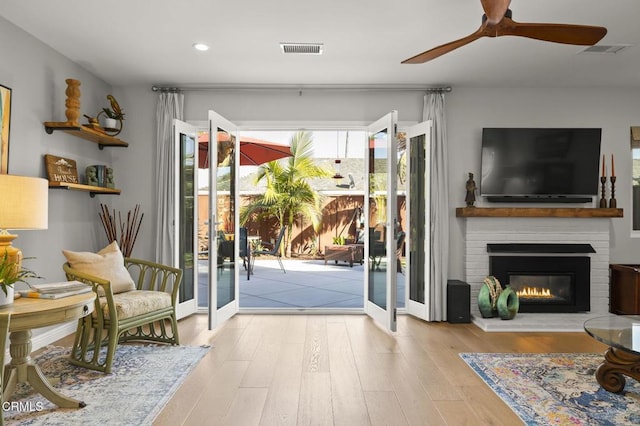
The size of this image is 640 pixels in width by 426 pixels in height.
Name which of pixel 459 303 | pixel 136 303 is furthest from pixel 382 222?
pixel 136 303

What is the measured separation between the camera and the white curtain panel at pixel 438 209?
4855 mm

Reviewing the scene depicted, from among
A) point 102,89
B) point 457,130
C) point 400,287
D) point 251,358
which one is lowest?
point 251,358

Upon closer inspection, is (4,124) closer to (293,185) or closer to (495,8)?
(495,8)

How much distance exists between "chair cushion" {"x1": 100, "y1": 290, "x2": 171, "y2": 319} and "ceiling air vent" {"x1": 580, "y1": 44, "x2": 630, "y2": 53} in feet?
13.8

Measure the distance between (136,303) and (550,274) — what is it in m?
4.18

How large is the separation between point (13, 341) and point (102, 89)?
3.09 m

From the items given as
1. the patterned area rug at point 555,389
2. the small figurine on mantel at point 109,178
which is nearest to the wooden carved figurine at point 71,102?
the small figurine on mantel at point 109,178

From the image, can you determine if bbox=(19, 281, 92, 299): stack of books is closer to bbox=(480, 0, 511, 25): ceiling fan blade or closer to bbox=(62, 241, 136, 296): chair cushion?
bbox=(62, 241, 136, 296): chair cushion

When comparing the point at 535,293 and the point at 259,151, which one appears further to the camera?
the point at 259,151

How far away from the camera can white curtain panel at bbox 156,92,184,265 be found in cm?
483

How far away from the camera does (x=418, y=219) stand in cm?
499

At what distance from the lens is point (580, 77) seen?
472 cm

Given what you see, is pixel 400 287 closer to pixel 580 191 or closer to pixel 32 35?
pixel 580 191

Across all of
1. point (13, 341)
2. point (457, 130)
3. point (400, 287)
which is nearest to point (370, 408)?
point (13, 341)
